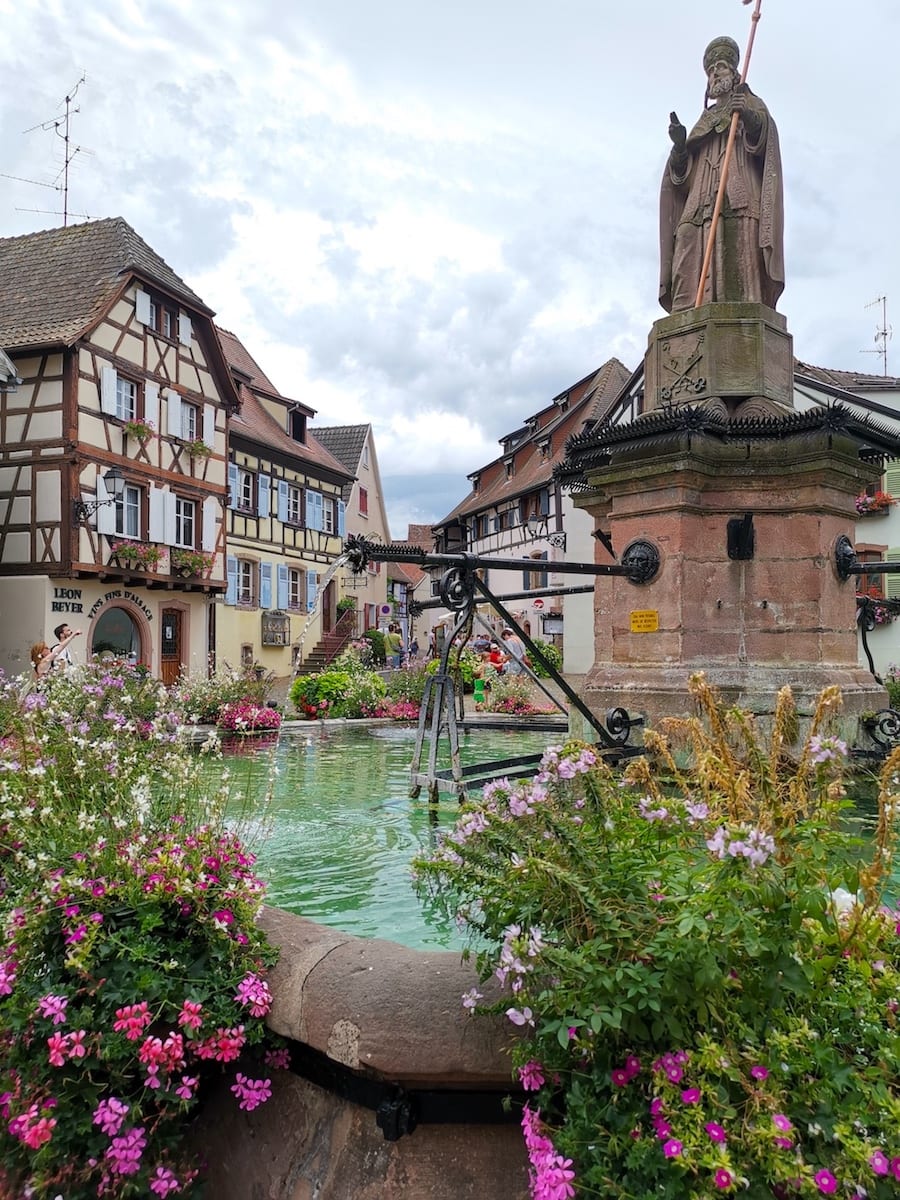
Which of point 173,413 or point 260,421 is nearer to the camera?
point 173,413

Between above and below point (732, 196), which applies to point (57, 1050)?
below

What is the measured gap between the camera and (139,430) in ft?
73.2

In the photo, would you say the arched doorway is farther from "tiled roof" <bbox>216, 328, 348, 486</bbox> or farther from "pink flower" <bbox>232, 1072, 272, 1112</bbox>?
"pink flower" <bbox>232, 1072, 272, 1112</bbox>

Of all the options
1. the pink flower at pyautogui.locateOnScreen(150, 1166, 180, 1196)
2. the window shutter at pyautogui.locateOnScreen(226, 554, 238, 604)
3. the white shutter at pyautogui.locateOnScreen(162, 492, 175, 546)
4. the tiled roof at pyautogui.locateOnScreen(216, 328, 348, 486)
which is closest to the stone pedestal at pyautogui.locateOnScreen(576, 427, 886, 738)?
the pink flower at pyautogui.locateOnScreen(150, 1166, 180, 1196)

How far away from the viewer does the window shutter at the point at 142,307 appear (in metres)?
22.5

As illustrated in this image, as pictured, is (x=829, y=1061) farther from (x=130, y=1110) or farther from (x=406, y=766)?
(x=406, y=766)

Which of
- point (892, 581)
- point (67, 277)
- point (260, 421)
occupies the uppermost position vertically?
point (67, 277)

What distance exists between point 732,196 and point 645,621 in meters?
2.88

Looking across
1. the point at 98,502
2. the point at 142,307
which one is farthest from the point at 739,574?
the point at 142,307

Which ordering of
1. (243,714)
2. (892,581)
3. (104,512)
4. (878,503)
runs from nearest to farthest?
(243,714)
(104,512)
(878,503)
(892,581)

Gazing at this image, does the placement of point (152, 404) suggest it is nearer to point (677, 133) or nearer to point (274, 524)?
point (274, 524)

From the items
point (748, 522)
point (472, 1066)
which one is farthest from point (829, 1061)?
point (748, 522)

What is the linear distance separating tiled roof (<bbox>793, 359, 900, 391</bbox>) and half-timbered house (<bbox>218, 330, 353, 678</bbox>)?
15692mm

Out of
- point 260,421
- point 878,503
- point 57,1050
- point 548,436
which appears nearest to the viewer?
point 57,1050
